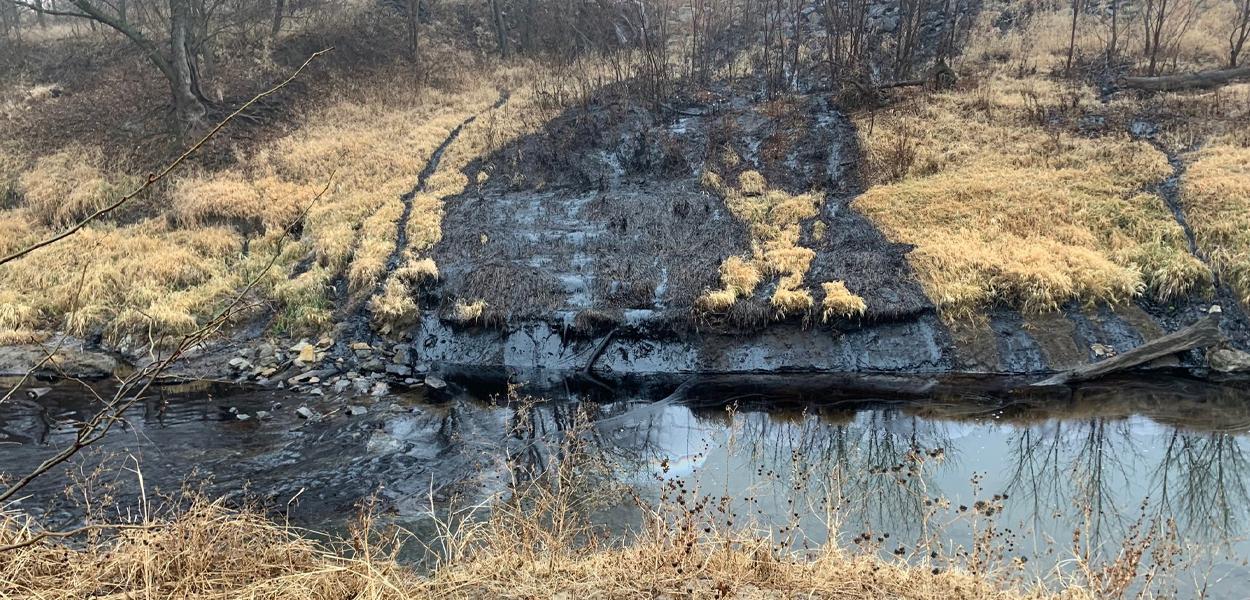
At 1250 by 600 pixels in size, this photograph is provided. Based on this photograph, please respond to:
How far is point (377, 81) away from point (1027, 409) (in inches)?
908

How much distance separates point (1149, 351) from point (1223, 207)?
4388 mm

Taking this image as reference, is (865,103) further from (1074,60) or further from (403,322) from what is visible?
(403,322)

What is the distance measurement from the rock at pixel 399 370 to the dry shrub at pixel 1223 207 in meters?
13.8

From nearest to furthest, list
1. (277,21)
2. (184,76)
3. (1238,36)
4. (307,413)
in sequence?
1. (307,413)
2. (184,76)
3. (1238,36)
4. (277,21)

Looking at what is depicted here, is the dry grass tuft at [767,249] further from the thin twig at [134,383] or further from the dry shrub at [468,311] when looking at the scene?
the thin twig at [134,383]

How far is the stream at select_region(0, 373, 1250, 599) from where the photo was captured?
285 inches

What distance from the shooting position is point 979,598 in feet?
15.5

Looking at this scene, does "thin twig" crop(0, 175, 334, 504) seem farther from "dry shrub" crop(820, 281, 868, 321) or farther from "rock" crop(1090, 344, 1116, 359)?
"rock" crop(1090, 344, 1116, 359)

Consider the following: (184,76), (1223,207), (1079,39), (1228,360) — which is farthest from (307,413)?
(1079,39)

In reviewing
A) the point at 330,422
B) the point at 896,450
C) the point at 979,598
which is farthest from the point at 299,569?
the point at 896,450

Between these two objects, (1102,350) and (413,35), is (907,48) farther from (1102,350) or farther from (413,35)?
(413,35)

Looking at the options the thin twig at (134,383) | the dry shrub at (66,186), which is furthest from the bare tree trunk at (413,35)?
the thin twig at (134,383)

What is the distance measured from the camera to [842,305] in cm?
1246

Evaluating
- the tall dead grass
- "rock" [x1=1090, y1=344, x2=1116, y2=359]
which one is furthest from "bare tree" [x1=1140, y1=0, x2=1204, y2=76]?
"rock" [x1=1090, y1=344, x2=1116, y2=359]
